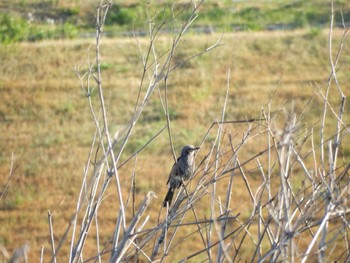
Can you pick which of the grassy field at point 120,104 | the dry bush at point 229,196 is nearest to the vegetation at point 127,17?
the grassy field at point 120,104

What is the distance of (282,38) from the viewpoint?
3002 centimetres

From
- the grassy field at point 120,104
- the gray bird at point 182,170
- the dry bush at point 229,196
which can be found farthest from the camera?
the grassy field at point 120,104

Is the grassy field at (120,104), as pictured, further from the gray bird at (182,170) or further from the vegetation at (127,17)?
the gray bird at (182,170)

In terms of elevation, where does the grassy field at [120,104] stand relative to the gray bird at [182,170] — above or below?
below

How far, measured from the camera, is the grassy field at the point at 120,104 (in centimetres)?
2022

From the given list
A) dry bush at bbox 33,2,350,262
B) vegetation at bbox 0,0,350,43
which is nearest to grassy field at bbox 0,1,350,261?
vegetation at bbox 0,0,350,43

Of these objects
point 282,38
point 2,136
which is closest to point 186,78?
point 282,38

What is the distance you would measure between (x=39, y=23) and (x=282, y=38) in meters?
10.3

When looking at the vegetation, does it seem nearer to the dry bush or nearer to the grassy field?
the grassy field

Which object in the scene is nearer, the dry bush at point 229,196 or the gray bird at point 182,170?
the dry bush at point 229,196

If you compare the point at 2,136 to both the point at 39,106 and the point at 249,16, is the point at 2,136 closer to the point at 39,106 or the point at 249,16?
the point at 39,106

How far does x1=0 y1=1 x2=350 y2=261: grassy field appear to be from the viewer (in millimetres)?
20219

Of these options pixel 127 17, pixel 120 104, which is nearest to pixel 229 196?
pixel 120 104

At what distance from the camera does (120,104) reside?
85.9ft
